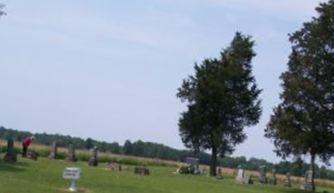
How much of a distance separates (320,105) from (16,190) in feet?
99.6

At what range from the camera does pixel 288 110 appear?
54188 millimetres

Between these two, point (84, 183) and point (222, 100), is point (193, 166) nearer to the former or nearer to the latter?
point (222, 100)

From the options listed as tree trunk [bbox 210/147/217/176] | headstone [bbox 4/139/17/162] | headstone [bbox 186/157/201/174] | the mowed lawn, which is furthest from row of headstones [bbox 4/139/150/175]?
tree trunk [bbox 210/147/217/176]

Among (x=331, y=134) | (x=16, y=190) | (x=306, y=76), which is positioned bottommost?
(x=16, y=190)

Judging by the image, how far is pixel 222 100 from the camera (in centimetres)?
6744

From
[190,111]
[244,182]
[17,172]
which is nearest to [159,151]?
[190,111]

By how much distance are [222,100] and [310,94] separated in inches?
608

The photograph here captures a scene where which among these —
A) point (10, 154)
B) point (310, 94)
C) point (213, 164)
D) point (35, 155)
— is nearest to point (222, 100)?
point (213, 164)

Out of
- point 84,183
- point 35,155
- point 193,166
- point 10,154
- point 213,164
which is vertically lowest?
point 84,183

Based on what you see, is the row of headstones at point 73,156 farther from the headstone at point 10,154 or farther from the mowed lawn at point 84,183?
the mowed lawn at point 84,183

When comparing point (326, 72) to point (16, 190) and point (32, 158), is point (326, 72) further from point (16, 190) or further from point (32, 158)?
point (16, 190)

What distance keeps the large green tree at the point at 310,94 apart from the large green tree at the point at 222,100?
12558 mm

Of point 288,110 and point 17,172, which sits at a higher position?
point 288,110

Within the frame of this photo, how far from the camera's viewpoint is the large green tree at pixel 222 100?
2665 inches
